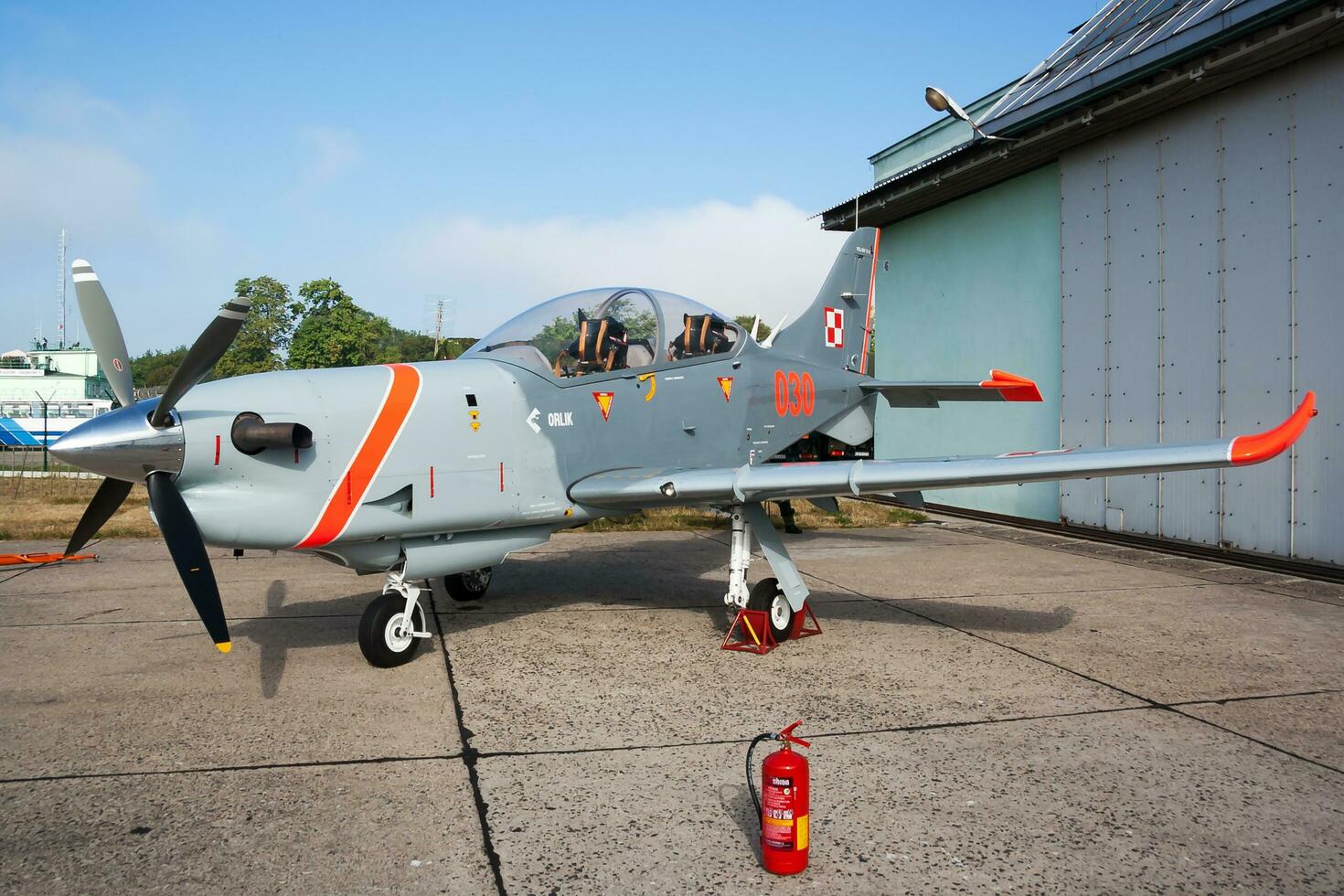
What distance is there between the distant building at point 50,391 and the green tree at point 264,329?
300 inches

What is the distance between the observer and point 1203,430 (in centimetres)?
1094

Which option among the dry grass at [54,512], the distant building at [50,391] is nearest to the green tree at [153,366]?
the distant building at [50,391]

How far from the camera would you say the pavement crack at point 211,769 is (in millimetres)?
4094

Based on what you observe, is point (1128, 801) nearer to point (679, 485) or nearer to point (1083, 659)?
point (1083, 659)

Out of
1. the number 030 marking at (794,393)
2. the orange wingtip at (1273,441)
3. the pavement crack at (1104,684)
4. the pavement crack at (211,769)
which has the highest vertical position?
the number 030 marking at (794,393)

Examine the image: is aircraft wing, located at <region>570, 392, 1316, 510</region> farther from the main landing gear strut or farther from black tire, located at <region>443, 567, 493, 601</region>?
black tire, located at <region>443, 567, 493, 601</region>

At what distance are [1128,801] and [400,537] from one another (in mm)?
4479

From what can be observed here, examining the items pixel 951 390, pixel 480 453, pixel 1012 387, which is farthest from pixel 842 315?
pixel 480 453

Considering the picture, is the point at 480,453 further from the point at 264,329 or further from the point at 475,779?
the point at 264,329

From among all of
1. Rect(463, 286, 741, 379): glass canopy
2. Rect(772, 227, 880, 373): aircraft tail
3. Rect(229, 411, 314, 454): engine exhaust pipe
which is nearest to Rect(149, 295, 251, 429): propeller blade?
Rect(229, 411, 314, 454): engine exhaust pipe

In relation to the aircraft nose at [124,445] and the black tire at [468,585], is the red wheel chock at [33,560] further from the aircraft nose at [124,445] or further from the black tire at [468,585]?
the aircraft nose at [124,445]

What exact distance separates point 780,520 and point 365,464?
35.8 feet

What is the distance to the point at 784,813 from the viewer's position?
3.19 m

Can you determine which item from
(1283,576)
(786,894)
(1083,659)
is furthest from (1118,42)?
(786,894)
